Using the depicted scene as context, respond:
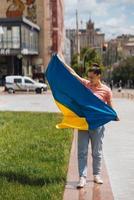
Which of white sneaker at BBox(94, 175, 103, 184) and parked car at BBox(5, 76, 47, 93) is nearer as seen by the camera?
white sneaker at BBox(94, 175, 103, 184)

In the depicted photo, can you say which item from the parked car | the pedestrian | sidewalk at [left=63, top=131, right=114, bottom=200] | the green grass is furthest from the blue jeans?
the parked car

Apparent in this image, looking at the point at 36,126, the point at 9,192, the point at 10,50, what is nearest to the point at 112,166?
the point at 9,192

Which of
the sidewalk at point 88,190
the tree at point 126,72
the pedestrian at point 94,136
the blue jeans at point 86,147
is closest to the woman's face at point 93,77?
the pedestrian at point 94,136

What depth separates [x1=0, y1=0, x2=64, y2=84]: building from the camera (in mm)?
88562

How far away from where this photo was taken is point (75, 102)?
9.26m

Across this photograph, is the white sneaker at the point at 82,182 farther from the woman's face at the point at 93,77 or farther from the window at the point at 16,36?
the window at the point at 16,36

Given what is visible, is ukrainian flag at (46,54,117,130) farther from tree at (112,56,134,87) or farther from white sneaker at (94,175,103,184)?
tree at (112,56,134,87)

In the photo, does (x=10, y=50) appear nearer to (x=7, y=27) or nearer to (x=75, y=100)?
(x=7, y=27)

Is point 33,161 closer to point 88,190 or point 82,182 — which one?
point 82,182

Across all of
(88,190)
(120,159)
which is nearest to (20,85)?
(120,159)

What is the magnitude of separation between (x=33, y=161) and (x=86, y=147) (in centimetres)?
225

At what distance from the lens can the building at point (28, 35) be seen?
88562 mm

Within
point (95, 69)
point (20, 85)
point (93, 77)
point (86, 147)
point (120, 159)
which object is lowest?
point (20, 85)

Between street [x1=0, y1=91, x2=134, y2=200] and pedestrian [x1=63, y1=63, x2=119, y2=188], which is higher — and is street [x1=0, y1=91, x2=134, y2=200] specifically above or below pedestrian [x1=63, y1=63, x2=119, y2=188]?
below
